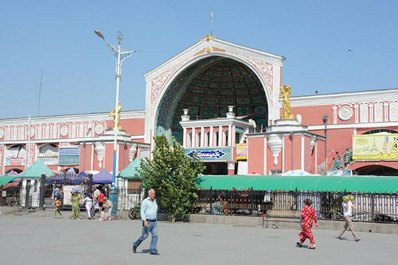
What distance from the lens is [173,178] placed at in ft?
85.8

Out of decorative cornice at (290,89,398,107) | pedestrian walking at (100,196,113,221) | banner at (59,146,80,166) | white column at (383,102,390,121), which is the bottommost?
pedestrian walking at (100,196,113,221)

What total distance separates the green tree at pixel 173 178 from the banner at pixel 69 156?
23.8 m

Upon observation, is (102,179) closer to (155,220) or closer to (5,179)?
(5,179)

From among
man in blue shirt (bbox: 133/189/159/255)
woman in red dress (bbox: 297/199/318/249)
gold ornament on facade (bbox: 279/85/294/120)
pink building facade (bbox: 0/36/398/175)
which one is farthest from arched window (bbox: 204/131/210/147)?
man in blue shirt (bbox: 133/189/159/255)

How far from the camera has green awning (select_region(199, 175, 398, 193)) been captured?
25031mm

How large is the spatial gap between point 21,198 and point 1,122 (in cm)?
2625

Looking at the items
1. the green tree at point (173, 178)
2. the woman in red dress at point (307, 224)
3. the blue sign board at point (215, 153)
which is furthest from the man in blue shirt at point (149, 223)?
the blue sign board at point (215, 153)

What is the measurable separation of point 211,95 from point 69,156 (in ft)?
48.4

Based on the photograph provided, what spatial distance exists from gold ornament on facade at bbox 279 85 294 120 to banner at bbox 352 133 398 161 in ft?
16.1

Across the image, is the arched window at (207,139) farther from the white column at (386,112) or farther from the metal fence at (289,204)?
the metal fence at (289,204)

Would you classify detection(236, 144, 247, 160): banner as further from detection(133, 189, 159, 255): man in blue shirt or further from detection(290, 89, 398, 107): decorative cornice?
detection(133, 189, 159, 255): man in blue shirt

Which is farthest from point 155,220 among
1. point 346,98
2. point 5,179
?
point 346,98

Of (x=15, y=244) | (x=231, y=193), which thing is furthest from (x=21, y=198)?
(x=15, y=244)

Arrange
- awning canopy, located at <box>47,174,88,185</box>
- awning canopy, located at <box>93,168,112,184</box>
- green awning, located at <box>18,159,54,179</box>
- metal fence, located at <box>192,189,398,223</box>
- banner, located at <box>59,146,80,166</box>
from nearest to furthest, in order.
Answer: metal fence, located at <box>192,189,398,223</box> → awning canopy, located at <box>47,174,88,185</box> → green awning, located at <box>18,159,54,179</box> → awning canopy, located at <box>93,168,112,184</box> → banner, located at <box>59,146,80,166</box>
